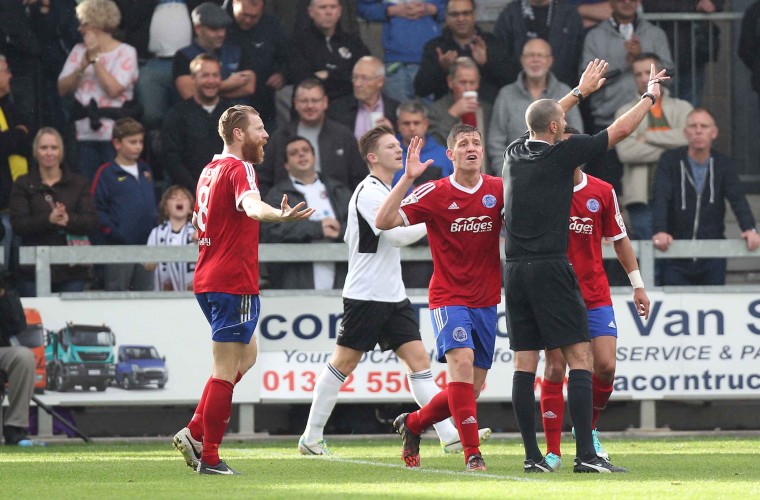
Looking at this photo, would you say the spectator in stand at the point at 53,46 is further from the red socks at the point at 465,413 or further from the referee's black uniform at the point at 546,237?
the referee's black uniform at the point at 546,237

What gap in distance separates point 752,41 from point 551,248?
25.7 feet

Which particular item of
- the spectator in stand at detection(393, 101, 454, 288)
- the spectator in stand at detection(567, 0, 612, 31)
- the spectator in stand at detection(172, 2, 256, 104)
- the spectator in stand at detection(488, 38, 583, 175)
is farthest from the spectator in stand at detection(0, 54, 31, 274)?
the spectator in stand at detection(567, 0, 612, 31)

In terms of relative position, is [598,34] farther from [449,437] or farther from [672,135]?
[449,437]

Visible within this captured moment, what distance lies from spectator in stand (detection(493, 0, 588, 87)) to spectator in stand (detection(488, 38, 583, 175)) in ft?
2.16

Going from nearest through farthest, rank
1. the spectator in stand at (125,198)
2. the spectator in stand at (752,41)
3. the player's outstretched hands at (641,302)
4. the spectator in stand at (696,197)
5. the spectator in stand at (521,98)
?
1. the player's outstretched hands at (641,302)
2. the spectator in stand at (125,198)
3. the spectator in stand at (696,197)
4. the spectator in stand at (521,98)
5. the spectator in stand at (752,41)

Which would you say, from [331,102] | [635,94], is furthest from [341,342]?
[635,94]

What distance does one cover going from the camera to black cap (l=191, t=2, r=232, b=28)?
1504 centimetres

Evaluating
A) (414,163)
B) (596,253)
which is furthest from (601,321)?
(414,163)

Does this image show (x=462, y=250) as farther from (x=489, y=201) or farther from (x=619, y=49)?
(x=619, y=49)

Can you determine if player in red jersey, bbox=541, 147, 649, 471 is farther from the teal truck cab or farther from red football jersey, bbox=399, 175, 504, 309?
the teal truck cab

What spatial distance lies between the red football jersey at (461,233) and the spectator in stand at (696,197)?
5.03 m

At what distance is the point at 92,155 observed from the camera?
15.1 m

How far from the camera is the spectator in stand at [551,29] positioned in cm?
1560

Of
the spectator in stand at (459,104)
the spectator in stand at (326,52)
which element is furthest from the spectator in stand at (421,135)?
the spectator in stand at (326,52)
